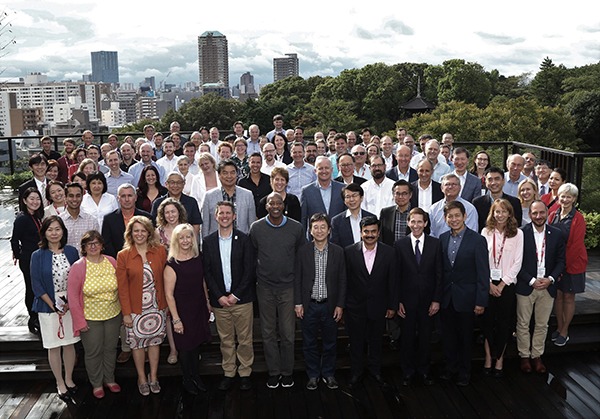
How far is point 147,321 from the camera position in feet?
14.6

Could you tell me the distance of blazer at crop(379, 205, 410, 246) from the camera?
4.85 metres

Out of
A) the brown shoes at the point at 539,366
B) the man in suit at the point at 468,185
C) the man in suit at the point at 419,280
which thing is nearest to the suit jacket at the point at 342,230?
the man in suit at the point at 419,280

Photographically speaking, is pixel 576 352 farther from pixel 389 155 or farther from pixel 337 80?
pixel 337 80

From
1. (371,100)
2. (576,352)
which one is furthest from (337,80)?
(576,352)

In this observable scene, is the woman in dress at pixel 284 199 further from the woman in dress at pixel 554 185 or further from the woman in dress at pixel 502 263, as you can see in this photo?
the woman in dress at pixel 554 185

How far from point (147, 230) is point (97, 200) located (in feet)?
4.39

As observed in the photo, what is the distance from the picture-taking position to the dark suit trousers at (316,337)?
15.0 feet

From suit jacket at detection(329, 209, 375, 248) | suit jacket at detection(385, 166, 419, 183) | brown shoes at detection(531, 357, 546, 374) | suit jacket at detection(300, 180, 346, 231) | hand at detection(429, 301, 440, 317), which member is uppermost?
suit jacket at detection(385, 166, 419, 183)

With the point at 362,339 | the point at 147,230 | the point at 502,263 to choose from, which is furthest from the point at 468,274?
the point at 147,230

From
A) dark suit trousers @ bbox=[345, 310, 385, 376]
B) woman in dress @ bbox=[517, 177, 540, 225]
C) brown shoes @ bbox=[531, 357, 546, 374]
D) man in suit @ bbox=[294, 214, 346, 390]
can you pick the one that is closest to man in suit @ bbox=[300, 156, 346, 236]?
man in suit @ bbox=[294, 214, 346, 390]

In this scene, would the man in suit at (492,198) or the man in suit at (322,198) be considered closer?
the man in suit at (492,198)

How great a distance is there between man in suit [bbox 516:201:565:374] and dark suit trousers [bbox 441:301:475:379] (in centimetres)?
53

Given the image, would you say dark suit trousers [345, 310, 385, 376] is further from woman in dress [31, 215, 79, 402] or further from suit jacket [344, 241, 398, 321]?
woman in dress [31, 215, 79, 402]

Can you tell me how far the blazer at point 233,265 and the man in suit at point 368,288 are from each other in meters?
0.83
